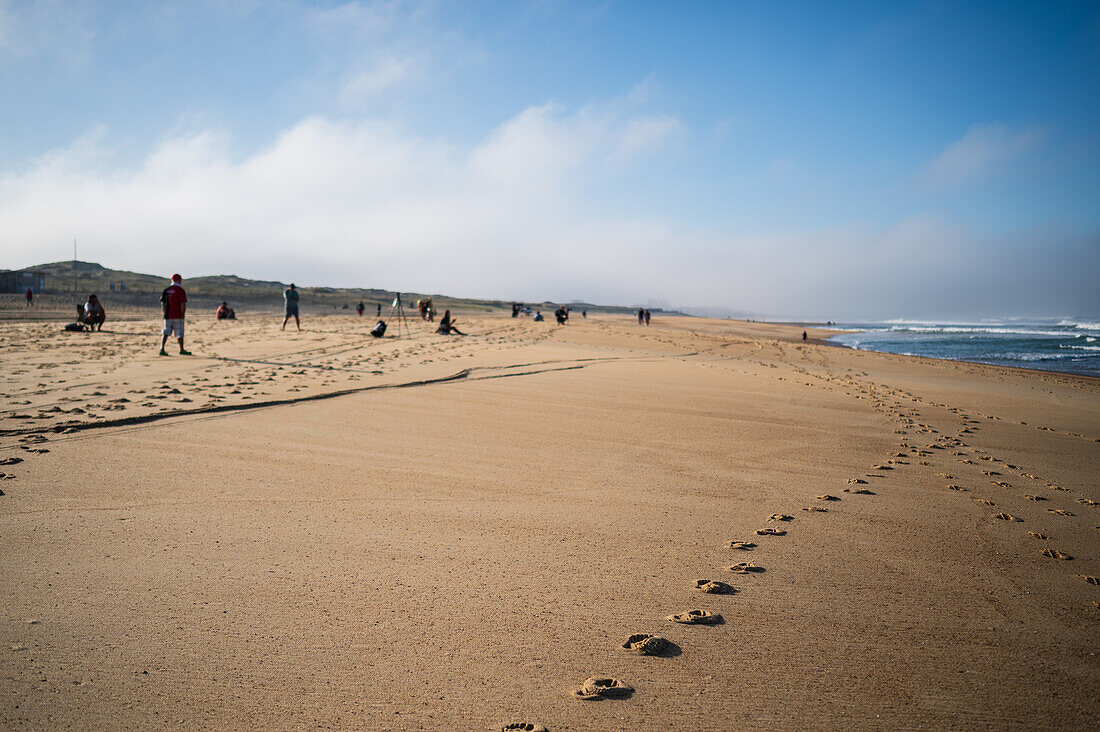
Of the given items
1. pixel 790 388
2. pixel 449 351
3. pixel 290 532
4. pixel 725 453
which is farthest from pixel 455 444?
pixel 449 351

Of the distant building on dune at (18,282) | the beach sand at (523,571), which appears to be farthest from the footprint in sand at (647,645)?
the distant building on dune at (18,282)

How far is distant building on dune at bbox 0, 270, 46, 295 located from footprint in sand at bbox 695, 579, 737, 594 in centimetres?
6661

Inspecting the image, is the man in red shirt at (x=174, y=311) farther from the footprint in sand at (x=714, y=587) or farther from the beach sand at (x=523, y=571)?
the footprint in sand at (x=714, y=587)

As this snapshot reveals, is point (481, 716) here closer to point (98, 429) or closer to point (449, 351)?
point (98, 429)

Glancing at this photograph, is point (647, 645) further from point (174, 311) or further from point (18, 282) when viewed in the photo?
point (18, 282)

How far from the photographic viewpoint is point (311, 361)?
13305 millimetres

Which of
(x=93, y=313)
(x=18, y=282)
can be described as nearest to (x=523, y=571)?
(x=93, y=313)

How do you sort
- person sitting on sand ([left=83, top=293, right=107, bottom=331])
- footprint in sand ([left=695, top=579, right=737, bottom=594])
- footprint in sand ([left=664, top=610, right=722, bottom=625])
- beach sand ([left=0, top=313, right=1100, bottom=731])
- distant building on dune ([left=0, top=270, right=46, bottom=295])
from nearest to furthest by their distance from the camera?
1. beach sand ([left=0, top=313, right=1100, bottom=731])
2. footprint in sand ([left=664, top=610, right=722, bottom=625])
3. footprint in sand ([left=695, top=579, right=737, bottom=594])
4. person sitting on sand ([left=83, top=293, right=107, bottom=331])
5. distant building on dune ([left=0, top=270, right=46, bottom=295])

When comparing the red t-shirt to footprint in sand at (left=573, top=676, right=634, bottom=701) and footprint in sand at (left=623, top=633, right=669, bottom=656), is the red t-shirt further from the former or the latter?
footprint in sand at (left=573, top=676, right=634, bottom=701)

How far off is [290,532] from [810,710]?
3053 millimetres

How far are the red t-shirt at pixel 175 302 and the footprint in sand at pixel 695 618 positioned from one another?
47.9ft

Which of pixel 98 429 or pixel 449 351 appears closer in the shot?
pixel 98 429

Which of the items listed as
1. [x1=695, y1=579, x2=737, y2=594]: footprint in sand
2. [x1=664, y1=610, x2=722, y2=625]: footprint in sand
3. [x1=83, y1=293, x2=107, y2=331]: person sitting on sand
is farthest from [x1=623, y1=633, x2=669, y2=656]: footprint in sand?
[x1=83, y1=293, x2=107, y2=331]: person sitting on sand

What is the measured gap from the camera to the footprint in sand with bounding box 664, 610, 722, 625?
2.78 m
